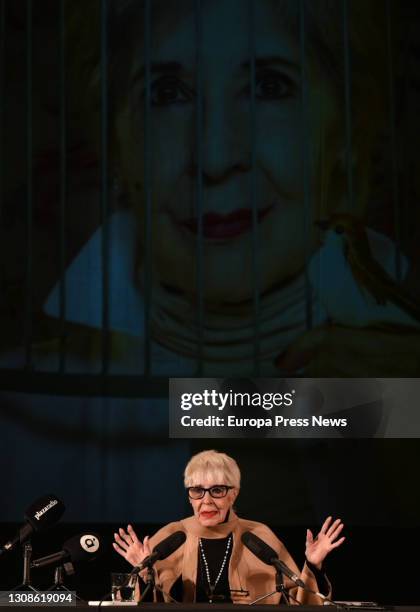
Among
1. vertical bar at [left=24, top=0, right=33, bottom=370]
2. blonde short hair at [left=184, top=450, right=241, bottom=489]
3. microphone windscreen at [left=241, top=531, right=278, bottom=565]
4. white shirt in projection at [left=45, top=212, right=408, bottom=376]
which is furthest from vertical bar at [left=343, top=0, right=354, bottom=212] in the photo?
microphone windscreen at [left=241, top=531, right=278, bottom=565]

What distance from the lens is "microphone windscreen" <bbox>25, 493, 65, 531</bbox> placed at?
3.57 m

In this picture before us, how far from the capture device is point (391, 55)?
5.46 metres

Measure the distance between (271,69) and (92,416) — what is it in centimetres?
210

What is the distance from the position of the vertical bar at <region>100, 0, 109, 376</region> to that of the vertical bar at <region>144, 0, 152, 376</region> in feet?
0.68

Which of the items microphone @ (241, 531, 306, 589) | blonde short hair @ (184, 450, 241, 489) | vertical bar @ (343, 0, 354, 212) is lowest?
microphone @ (241, 531, 306, 589)

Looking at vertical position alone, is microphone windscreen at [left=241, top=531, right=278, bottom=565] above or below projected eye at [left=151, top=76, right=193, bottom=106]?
below

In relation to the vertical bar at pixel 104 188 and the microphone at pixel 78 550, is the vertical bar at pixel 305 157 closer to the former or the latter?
the vertical bar at pixel 104 188

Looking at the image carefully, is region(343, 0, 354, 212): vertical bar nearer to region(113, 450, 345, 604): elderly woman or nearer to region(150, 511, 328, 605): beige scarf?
region(113, 450, 345, 604): elderly woman

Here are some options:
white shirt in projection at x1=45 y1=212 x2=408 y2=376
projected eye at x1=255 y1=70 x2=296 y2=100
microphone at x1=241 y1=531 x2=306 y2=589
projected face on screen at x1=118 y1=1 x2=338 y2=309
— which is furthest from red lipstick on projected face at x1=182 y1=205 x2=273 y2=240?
microphone at x1=241 y1=531 x2=306 y2=589

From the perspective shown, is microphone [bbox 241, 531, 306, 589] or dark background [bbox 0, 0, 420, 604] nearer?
microphone [bbox 241, 531, 306, 589]

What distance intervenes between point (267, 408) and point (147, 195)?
1.31m

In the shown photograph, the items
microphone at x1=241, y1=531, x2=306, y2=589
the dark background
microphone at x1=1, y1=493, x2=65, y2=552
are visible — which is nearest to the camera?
microphone at x1=241, y1=531, x2=306, y2=589

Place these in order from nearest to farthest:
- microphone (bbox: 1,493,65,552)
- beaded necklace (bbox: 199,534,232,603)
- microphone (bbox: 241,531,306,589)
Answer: microphone (bbox: 241,531,306,589) → microphone (bbox: 1,493,65,552) → beaded necklace (bbox: 199,534,232,603)

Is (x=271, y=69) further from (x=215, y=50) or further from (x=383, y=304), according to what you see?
(x=383, y=304)
